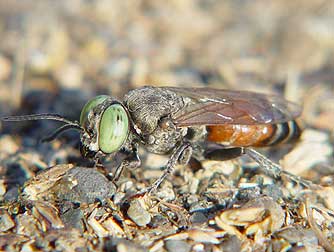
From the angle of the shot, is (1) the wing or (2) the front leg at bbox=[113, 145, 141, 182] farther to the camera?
(1) the wing

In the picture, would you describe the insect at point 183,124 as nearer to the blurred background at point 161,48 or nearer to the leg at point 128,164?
the leg at point 128,164

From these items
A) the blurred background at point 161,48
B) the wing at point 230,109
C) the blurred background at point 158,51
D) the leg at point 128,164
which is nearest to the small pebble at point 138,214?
the leg at point 128,164

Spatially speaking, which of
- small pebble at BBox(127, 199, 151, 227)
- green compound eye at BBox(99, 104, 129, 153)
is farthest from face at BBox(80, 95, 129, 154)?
small pebble at BBox(127, 199, 151, 227)

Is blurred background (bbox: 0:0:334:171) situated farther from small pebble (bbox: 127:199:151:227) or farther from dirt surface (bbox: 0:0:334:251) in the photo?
small pebble (bbox: 127:199:151:227)

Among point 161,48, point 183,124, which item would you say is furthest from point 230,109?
point 161,48

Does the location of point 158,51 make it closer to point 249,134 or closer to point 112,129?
point 249,134

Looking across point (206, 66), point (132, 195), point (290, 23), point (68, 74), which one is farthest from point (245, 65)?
point (132, 195)
